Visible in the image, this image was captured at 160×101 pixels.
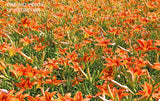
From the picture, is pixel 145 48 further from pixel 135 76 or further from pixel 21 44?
pixel 21 44

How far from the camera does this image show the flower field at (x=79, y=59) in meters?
1.18

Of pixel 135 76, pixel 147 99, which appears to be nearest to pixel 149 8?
pixel 135 76

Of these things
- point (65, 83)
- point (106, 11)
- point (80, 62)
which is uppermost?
point (106, 11)

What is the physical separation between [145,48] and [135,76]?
0.33 meters

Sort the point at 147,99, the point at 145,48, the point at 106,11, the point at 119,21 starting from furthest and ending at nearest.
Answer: the point at 106,11
the point at 119,21
the point at 145,48
the point at 147,99

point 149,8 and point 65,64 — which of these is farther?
point 149,8

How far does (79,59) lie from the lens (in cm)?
161

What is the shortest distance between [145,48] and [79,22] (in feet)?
4.49

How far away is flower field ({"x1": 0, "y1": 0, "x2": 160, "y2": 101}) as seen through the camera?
1.18 metres

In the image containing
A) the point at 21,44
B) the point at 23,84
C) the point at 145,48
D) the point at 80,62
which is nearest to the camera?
the point at 23,84

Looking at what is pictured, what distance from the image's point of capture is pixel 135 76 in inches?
49.5

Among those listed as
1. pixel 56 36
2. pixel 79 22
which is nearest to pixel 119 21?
pixel 79 22

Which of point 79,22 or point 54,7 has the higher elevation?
point 54,7

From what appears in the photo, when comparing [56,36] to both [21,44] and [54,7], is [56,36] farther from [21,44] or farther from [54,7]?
[54,7]
